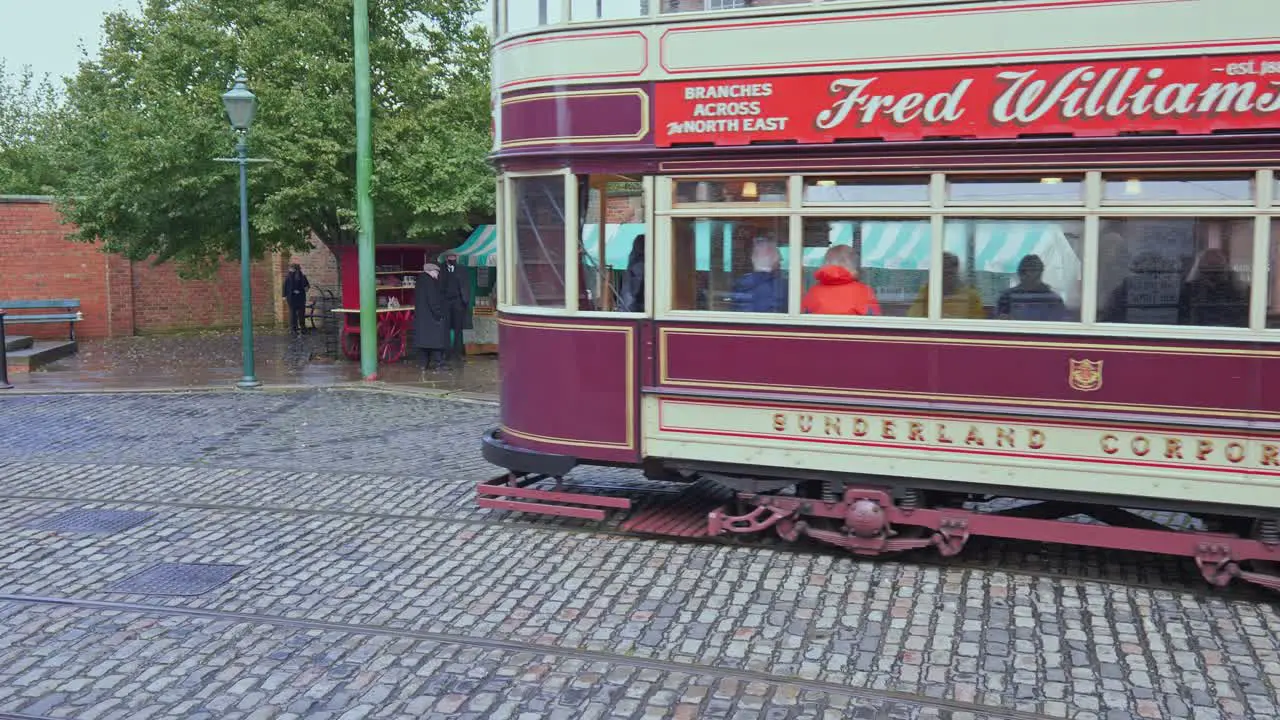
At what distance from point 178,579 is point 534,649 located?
2.41 meters

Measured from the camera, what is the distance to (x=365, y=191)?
15.2 meters

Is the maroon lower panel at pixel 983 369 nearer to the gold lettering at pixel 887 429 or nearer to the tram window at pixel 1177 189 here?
the gold lettering at pixel 887 429

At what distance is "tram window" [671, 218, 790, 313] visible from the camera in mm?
6871

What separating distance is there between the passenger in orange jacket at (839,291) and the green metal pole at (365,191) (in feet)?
31.6

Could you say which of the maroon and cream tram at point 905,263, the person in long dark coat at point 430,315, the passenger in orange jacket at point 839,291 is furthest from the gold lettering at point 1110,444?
the person in long dark coat at point 430,315

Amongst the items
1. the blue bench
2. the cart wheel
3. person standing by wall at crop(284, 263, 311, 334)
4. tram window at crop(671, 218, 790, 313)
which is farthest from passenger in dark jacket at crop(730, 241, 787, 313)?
person standing by wall at crop(284, 263, 311, 334)

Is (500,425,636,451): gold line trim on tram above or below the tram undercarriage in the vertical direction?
above

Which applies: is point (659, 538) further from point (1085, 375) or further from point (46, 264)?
point (46, 264)

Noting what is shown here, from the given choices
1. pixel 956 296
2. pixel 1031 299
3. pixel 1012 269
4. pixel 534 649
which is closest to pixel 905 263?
pixel 956 296

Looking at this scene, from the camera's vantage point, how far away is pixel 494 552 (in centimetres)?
718

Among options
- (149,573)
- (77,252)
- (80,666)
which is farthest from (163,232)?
(80,666)

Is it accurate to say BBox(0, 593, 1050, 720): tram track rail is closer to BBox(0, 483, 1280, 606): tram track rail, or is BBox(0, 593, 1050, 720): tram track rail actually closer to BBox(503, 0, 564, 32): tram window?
BBox(0, 483, 1280, 606): tram track rail

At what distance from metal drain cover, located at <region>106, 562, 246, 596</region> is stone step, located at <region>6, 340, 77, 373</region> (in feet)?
40.8

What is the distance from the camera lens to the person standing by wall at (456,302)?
16.9 metres
